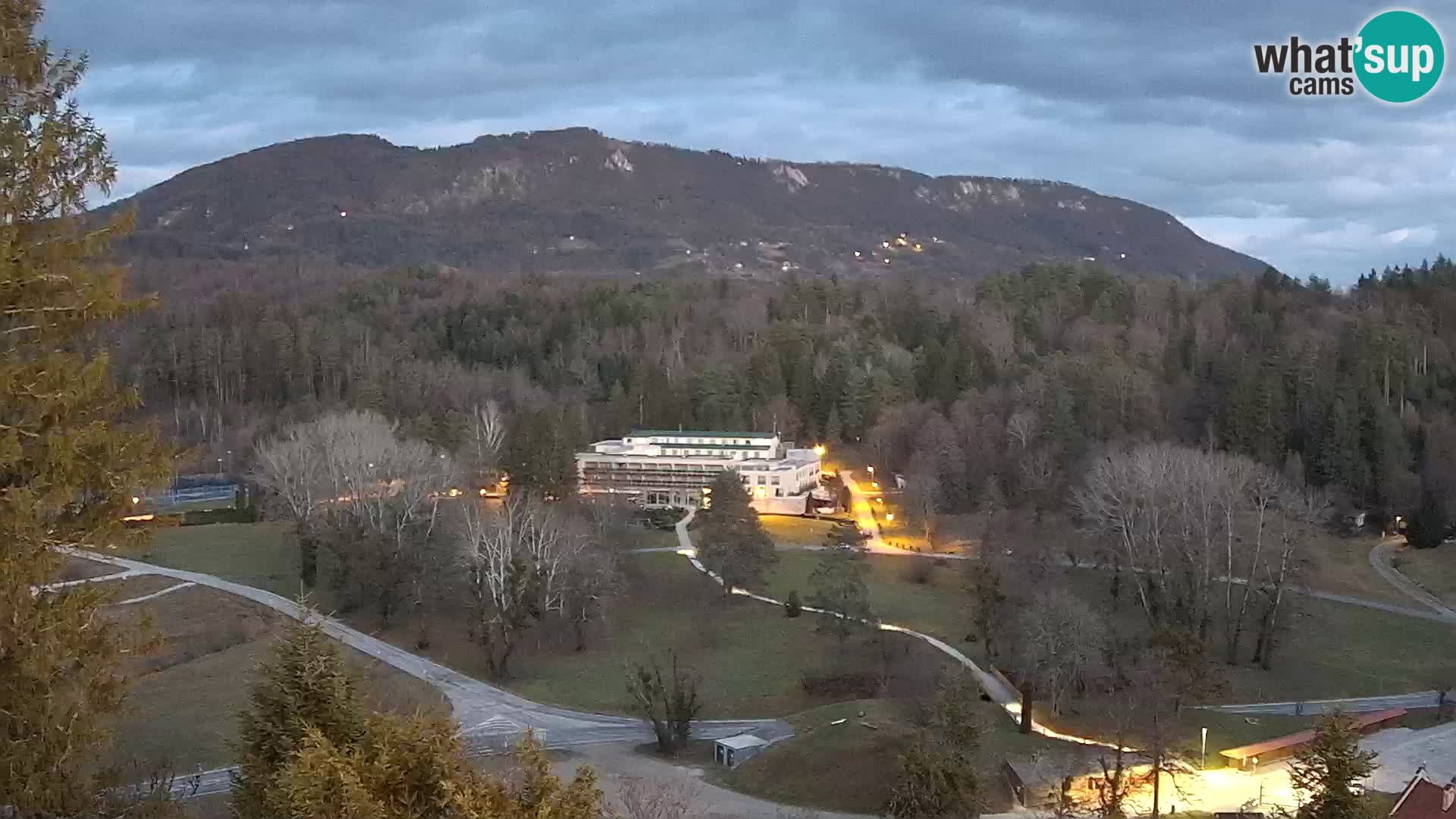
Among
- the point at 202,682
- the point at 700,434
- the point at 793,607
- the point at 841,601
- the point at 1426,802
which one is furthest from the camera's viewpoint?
the point at 700,434

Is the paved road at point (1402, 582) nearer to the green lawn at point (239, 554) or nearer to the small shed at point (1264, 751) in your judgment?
the small shed at point (1264, 751)

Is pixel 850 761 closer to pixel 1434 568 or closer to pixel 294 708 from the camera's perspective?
pixel 294 708

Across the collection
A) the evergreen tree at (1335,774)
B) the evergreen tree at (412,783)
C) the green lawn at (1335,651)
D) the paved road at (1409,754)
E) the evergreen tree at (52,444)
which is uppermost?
the evergreen tree at (52,444)

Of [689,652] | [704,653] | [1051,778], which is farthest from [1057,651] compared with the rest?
[689,652]

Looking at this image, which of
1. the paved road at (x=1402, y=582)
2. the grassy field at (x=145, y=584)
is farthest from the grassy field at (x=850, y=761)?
the grassy field at (x=145, y=584)

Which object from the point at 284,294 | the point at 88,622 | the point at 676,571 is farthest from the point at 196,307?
the point at 88,622
